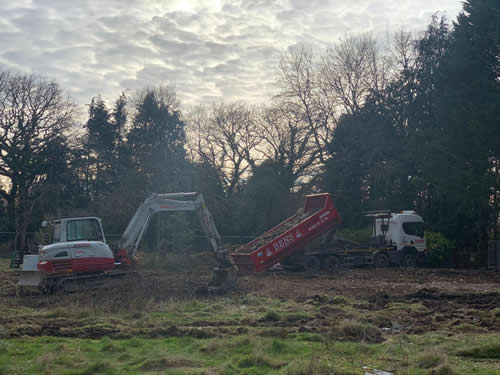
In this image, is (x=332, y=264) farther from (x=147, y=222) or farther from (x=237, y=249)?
(x=147, y=222)

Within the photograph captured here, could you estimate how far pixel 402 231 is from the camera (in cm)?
2619

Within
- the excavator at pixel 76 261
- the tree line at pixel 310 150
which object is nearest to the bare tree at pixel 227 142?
the tree line at pixel 310 150

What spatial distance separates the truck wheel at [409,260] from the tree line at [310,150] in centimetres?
429

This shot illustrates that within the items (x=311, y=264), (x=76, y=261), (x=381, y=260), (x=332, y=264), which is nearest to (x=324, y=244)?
(x=332, y=264)

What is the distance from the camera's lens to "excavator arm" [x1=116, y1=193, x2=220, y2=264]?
18.2 m

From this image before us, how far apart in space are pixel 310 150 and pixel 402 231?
60.3 ft

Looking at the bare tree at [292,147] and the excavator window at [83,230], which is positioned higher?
the bare tree at [292,147]

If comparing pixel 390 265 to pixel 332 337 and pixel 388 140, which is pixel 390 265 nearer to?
pixel 388 140

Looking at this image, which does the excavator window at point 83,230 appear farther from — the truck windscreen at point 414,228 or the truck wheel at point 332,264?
the truck windscreen at point 414,228

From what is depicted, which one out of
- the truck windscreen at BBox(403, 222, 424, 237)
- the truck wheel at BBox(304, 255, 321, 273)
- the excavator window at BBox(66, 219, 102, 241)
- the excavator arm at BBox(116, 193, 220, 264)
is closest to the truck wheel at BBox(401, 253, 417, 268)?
the truck windscreen at BBox(403, 222, 424, 237)

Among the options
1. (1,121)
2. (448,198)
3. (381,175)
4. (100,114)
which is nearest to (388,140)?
(381,175)

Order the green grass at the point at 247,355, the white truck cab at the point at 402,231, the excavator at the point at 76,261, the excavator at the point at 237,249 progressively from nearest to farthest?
the green grass at the point at 247,355
the excavator at the point at 76,261
the excavator at the point at 237,249
the white truck cab at the point at 402,231

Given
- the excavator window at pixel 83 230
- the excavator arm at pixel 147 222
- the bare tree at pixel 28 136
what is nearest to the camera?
the excavator window at pixel 83 230

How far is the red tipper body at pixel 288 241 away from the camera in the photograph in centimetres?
2180
